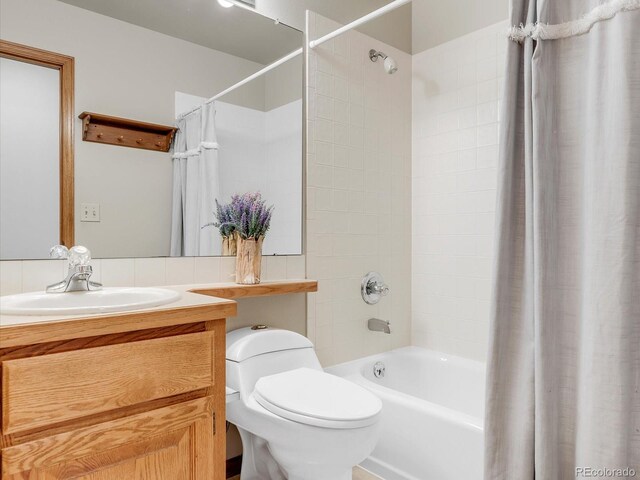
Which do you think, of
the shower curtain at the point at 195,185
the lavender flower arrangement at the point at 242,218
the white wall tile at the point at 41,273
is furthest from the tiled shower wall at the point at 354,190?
the white wall tile at the point at 41,273

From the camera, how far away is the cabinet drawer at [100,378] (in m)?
0.96

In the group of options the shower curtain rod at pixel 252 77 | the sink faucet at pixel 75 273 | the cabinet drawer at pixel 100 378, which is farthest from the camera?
the shower curtain rod at pixel 252 77

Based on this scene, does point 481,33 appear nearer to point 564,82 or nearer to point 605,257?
point 564,82

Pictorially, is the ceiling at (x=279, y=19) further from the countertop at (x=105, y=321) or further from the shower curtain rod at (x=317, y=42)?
the countertop at (x=105, y=321)

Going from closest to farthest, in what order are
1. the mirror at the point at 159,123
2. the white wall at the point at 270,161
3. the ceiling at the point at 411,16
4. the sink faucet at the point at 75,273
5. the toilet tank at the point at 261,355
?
the sink faucet at the point at 75,273 < the mirror at the point at 159,123 < the toilet tank at the point at 261,355 < the white wall at the point at 270,161 < the ceiling at the point at 411,16

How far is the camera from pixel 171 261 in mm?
1747

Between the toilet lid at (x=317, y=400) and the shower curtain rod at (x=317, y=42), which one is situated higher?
the shower curtain rod at (x=317, y=42)

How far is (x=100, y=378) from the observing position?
1.06 metres

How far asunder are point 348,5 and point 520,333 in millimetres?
1928

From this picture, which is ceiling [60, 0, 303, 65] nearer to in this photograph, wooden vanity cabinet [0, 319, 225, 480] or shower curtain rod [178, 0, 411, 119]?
shower curtain rod [178, 0, 411, 119]

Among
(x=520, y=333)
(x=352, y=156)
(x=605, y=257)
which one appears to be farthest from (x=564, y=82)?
(x=352, y=156)

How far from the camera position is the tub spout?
2362 mm

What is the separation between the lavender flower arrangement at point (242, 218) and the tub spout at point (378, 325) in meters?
0.86

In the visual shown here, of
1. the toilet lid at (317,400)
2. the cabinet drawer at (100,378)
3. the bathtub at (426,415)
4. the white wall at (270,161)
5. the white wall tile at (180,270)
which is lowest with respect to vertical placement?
the bathtub at (426,415)
